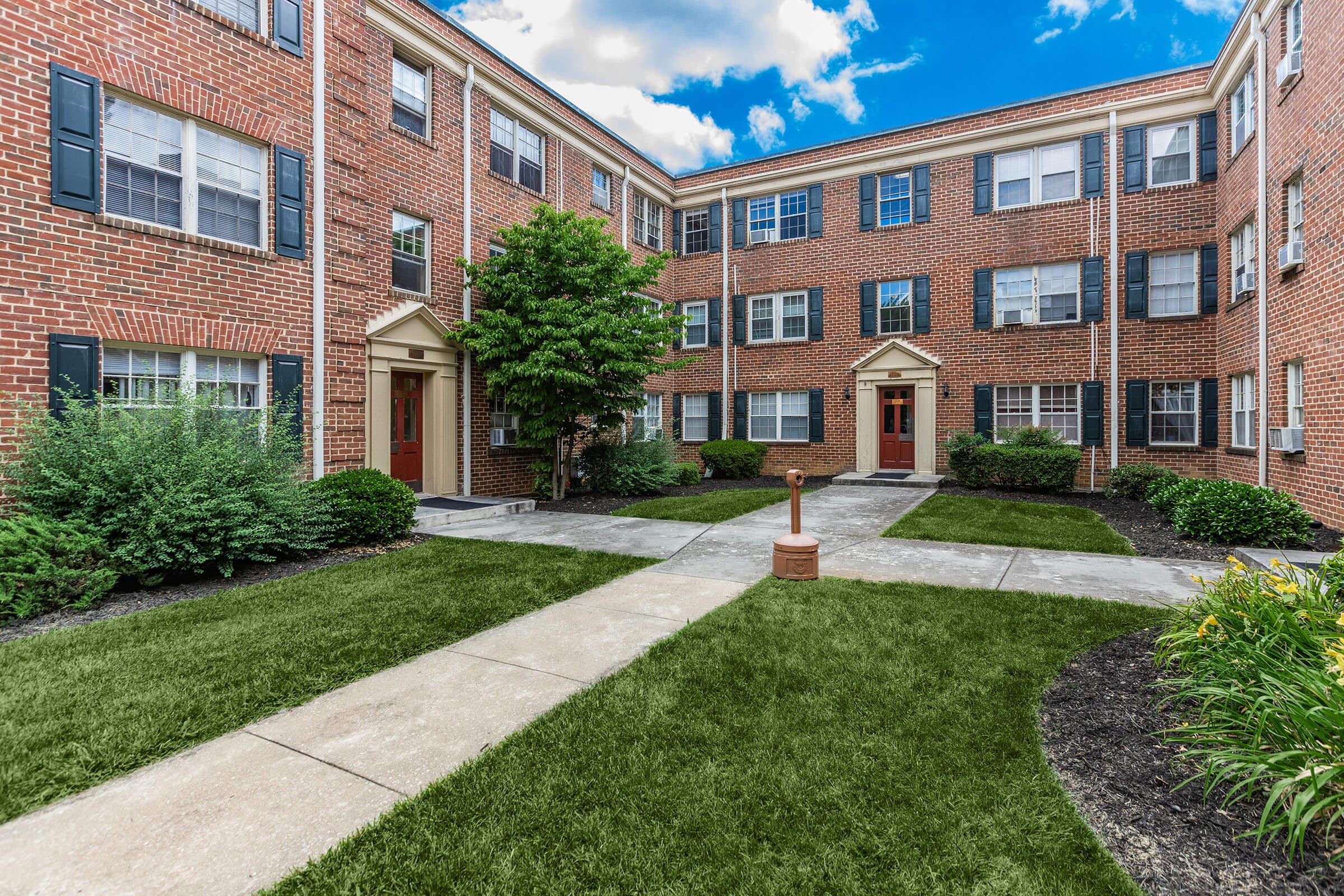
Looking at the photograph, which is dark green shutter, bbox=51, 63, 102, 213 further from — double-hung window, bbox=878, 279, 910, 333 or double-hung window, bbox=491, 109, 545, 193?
double-hung window, bbox=878, 279, 910, 333

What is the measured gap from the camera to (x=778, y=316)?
18.4 metres

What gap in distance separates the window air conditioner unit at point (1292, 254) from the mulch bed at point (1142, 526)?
13.2 feet

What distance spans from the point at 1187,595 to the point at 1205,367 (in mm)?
11067

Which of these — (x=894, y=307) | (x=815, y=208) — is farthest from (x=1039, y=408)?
(x=815, y=208)

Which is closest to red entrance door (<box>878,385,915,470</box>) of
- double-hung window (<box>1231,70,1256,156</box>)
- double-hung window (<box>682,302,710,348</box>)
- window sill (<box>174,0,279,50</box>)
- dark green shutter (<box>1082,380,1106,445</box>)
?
dark green shutter (<box>1082,380,1106,445</box>)

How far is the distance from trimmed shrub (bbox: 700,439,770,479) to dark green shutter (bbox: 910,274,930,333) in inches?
213

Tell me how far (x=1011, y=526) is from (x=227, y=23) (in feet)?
44.0

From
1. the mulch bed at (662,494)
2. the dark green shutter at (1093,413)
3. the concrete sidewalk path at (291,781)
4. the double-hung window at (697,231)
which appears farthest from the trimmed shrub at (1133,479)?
the concrete sidewalk path at (291,781)

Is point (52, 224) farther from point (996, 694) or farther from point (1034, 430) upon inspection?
point (1034, 430)

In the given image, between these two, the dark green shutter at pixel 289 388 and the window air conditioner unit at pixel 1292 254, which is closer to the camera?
the dark green shutter at pixel 289 388

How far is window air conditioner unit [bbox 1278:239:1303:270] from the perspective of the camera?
356 inches

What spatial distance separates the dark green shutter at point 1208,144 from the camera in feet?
43.2

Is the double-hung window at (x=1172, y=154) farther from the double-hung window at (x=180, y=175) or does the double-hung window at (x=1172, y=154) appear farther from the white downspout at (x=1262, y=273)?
the double-hung window at (x=180, y=175)

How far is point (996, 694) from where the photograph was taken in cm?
351
